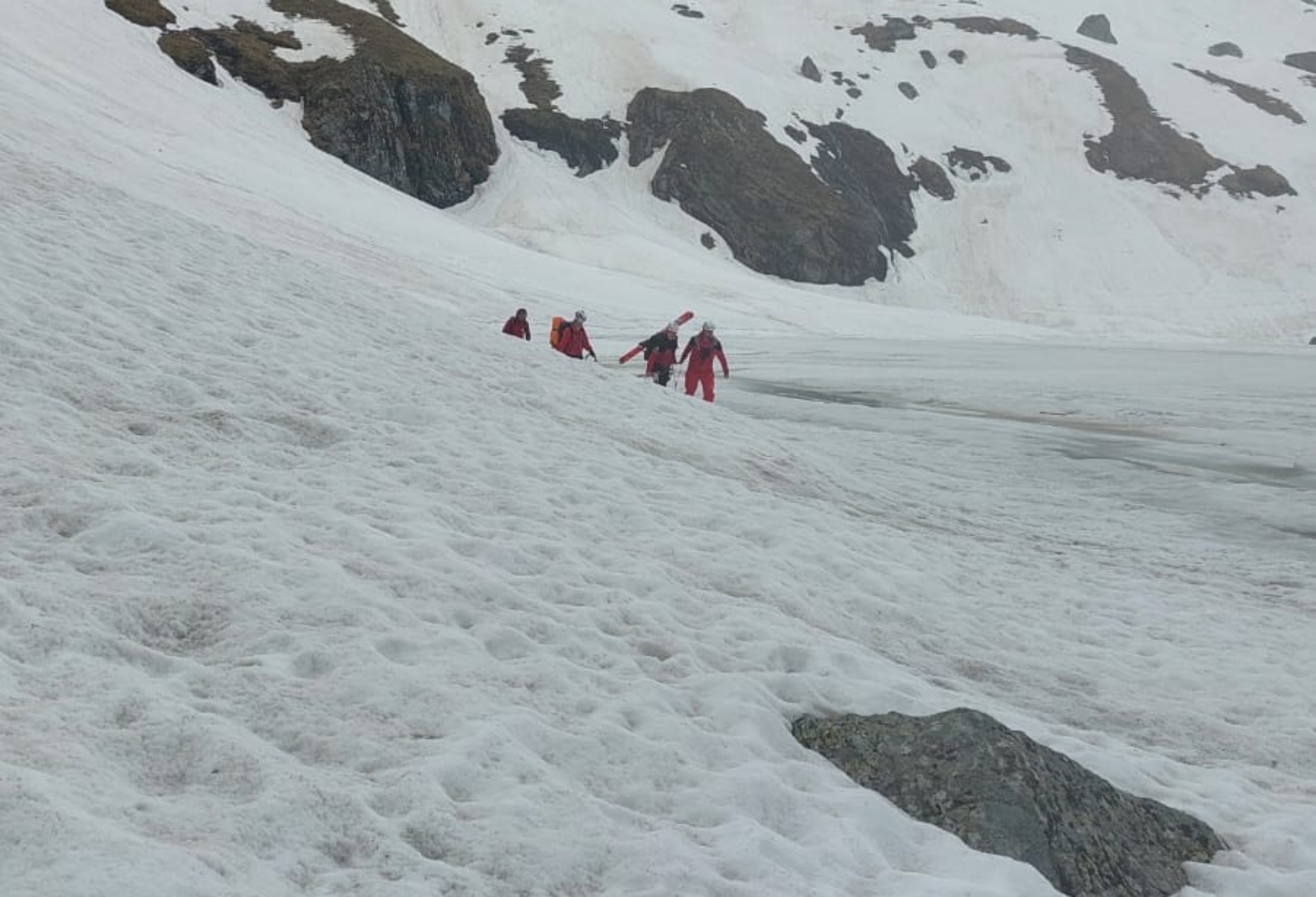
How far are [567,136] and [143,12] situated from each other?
112 feet

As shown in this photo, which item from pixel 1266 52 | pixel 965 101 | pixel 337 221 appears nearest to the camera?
pixel 337 221

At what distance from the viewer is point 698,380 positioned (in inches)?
816

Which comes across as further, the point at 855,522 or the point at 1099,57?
the point at 1099,57

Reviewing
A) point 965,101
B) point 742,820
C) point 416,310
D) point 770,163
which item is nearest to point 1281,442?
point 416,310

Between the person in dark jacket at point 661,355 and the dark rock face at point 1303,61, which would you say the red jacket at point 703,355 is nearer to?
the person in dark jacket at point 661,355

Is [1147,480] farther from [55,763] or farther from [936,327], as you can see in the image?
[936,327]

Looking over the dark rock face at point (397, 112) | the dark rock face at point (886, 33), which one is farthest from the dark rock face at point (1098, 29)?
the dark rock face at point (397, 112)

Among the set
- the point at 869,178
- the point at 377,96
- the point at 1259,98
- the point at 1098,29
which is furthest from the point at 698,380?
the point at 1098,29

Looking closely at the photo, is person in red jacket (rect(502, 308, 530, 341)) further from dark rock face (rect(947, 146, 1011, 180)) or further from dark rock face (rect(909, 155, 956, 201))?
dark rock face (rect(947, 146, 1011, 180))

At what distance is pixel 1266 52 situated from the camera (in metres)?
156

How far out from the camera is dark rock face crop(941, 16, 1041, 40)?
129 metres

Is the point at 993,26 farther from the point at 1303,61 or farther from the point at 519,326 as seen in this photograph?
the point at 519,326

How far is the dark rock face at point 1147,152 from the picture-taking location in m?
108

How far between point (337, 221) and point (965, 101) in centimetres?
9110
